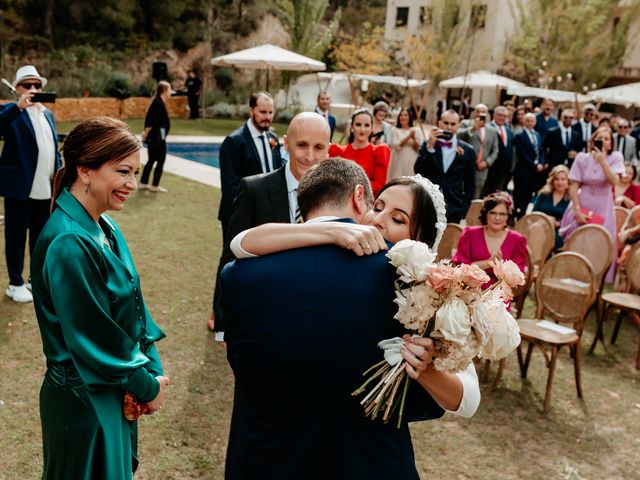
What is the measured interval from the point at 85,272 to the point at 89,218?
260 millimetres

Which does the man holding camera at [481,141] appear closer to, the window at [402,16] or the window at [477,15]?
the window at [477,15]

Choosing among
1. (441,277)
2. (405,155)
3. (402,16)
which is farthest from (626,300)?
(402,16)

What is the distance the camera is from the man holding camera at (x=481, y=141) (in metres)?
10.5

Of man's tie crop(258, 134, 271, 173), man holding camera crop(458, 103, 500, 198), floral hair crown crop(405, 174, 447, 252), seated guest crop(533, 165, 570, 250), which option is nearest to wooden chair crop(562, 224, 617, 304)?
seated guest crop(533, 165, 570, 250)

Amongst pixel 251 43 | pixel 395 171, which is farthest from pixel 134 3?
pixel 395 171

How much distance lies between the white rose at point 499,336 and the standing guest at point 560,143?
39.9 ft

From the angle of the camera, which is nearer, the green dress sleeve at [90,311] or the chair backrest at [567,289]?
the green dress sleeve at [90,311]

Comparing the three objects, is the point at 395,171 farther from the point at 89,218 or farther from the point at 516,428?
the point at 89,218

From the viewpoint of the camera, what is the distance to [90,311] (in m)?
2.25

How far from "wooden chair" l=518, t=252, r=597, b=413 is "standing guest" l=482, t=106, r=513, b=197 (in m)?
5.54

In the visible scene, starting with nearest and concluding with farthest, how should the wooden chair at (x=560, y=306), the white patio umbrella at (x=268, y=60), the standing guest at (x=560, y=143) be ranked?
the wooden chair at (x=560, y=306) < the standing guest at (x=560, y=143) < the white patio umbrella at (x=268, y=60)

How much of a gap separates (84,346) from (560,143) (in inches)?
488

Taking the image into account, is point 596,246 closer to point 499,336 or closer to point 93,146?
point 499,336

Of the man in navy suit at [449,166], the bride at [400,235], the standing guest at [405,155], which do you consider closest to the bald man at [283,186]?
the bride at [400,235]
